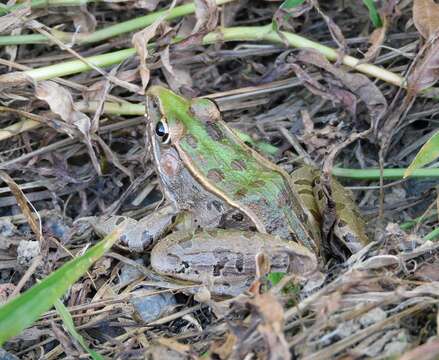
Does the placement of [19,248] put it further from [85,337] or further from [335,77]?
[335,77]

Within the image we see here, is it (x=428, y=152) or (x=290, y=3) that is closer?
(x=428, y=152)

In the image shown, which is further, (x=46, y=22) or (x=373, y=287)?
(x=46, y=22)

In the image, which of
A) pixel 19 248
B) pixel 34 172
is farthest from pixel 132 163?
pixel 19 248

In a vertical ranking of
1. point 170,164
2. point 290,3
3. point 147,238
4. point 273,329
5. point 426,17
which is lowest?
point 147,238

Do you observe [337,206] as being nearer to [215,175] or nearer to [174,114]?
[215,175]

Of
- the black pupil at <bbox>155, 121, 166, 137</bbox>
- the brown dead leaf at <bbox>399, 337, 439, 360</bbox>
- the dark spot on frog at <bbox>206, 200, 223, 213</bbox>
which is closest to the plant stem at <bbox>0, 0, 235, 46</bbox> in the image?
the black pupil at <bbox>155, 121, 166, 137</bbox>

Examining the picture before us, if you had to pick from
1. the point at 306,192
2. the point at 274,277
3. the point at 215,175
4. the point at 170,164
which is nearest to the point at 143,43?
the point at 170,164

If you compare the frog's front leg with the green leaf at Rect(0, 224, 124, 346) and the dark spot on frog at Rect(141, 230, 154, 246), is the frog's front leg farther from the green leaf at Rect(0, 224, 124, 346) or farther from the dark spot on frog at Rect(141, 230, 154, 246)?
the green leaf at Rect(0, 224, 124, 346)
